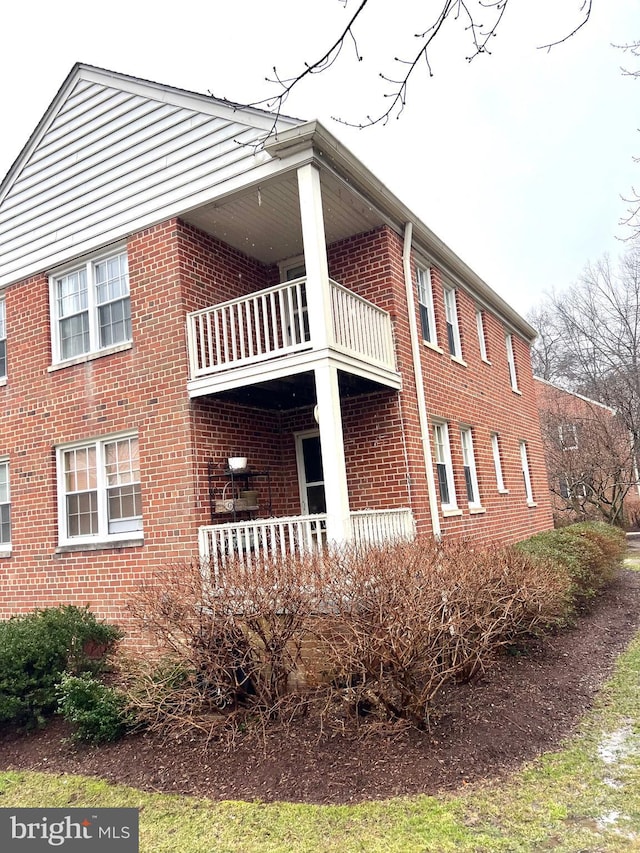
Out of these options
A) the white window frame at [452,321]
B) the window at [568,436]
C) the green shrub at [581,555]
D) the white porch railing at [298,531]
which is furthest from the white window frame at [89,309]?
the window at [568,436]

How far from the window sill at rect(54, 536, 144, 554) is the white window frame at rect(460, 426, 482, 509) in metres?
6.22

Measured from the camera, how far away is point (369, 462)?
992 cm

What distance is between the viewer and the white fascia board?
815 cm

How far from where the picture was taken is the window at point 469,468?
12.5 m

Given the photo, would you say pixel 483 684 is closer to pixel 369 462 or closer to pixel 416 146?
pixel 369 462

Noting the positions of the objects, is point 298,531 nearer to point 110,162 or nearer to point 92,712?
point 92,712

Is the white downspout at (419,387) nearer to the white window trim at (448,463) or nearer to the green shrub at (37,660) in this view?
the white window trim at (448,463)

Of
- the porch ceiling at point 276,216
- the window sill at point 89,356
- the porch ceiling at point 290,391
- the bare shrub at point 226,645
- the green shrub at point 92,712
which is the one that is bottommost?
the green shrub at point 92,712

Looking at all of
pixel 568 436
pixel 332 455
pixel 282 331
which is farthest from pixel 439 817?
pixel 568 436

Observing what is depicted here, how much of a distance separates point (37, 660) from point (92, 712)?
1161 mm

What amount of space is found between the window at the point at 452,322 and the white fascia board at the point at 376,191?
296 millimetres

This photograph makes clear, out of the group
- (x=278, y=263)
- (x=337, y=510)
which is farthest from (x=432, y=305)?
(x=337, y=510)

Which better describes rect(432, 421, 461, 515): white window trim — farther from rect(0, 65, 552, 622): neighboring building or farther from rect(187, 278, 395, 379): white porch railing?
rect(187, 278, 395, 379): white porch railing

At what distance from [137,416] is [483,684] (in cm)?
594
